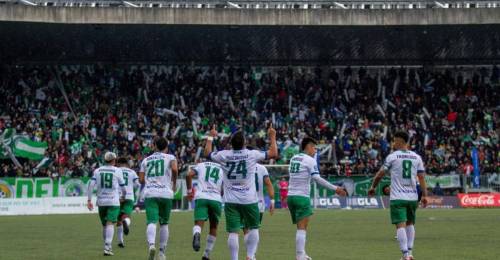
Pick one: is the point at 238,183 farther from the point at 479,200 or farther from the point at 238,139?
the point at 479,200

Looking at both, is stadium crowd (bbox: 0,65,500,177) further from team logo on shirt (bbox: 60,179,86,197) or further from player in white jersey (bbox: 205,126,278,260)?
player in white jersey (bbox: 205,126,278,260)

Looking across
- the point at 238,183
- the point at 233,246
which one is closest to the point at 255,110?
the point at 238,183

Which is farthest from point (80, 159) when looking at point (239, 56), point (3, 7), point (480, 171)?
point (480, 171)

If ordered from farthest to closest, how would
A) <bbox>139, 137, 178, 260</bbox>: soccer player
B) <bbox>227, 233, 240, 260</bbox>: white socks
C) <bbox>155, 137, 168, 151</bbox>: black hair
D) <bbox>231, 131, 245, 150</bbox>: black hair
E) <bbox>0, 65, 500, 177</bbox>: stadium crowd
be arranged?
<bbox>0, 65, 500, 177</bbox>: stadium crowd → <bbox>139, 137, 178, 260</bbox>: soccer player → <bbox>155, 137, 168, 151</bbox>: black hair → <bbox>227, 233, 240, 260</bbox>: white socks → <bbox>231, 131, 245, 150</bbox>: black hair

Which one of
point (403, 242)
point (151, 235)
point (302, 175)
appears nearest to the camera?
point (403, 242)

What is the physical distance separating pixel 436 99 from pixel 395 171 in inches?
1719

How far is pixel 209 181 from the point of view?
18.6 m

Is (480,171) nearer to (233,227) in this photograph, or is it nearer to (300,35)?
(300,35)

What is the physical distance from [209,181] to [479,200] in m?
36.3

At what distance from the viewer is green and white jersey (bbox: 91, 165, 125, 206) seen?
2259cm

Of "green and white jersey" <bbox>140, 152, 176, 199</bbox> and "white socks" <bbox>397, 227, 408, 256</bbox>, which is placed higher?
"green and white jersey" <bbox>140, 152, 176, 199</bbox>

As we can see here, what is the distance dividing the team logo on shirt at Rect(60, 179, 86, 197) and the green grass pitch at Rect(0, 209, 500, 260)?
548 inches

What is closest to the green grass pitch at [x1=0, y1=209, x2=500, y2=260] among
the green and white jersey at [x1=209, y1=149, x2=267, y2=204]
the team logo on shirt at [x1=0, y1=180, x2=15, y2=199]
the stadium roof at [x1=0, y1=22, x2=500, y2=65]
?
the green and white jersey at [x1=209, y1=149, x2=267, y2=204]

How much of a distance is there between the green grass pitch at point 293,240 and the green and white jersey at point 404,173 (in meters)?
1.42
